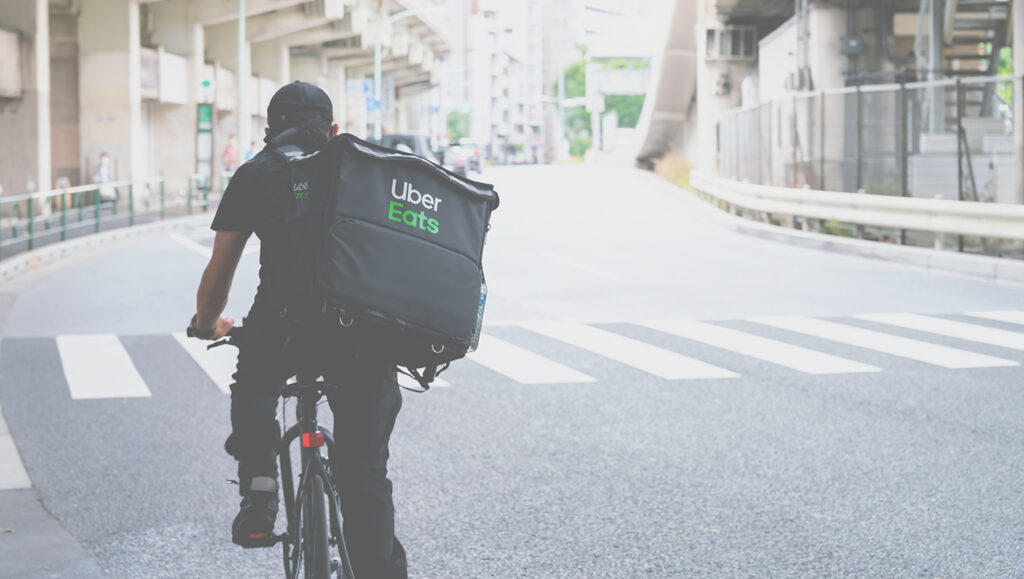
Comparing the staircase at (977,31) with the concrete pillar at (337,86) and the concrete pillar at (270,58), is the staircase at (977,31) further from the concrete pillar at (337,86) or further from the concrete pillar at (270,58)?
the concrete pillar at (337,86)

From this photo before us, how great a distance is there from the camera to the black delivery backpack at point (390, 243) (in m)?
3.60

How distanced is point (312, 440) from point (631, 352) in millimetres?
7565

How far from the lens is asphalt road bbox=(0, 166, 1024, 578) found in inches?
215

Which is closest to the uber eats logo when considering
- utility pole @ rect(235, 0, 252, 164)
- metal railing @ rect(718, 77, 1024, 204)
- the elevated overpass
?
metal railing @ rect(718, 77, 1024, 204)

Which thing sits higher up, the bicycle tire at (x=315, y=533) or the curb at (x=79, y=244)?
the curb at (x=79, y=244)

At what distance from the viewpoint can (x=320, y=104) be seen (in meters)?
4.05

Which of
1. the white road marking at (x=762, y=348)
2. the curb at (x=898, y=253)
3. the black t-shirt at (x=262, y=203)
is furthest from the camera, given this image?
the curb at (x=898, y=253)

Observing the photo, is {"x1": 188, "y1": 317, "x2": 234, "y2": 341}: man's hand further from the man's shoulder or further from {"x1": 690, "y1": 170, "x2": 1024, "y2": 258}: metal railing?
{"x1": 690, "y1": 170, "x2": 1024, "y2": 258}: metal railing

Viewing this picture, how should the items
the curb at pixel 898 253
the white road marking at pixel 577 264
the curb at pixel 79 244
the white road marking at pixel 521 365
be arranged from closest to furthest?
the white road marking at pixel 521 365, the curb at pixel 898 253, the white road marking at pixel 577 264, the curb at pixel 79 244

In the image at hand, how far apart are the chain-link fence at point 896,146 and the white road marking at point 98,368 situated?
11.7 m

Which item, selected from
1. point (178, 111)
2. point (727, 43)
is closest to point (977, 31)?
point (727, 43)

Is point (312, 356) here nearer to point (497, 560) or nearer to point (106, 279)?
point (497, 560)

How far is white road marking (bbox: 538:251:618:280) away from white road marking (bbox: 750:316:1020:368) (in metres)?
4.92

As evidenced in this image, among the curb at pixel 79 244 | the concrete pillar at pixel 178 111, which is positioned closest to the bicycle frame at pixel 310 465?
the curb at pixel 79 244
